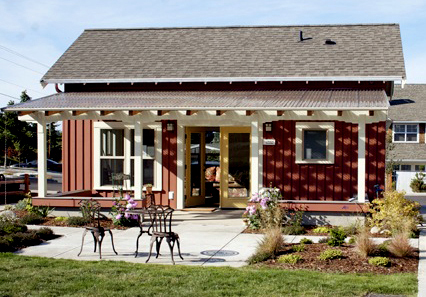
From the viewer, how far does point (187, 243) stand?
12.8m

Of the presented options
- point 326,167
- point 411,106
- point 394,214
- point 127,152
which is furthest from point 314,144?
point 411,106

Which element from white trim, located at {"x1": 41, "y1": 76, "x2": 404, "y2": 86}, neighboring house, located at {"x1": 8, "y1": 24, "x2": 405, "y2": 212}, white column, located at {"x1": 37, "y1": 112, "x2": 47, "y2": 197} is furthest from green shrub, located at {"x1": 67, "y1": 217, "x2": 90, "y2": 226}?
white trim, located at {"x1": 41, "y1": 76, "x2": 404, "y2": 86}

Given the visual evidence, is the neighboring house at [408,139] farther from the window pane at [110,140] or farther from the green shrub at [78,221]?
the green shrub at [78,221]

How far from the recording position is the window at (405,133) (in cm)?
4041

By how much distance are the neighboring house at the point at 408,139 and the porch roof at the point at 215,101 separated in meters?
22.6

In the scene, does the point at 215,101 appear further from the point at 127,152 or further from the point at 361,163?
the point at 361,163

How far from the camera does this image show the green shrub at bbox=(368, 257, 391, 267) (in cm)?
1003

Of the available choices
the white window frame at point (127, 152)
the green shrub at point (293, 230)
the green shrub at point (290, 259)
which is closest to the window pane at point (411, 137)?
the white window frame at point (127, 152)

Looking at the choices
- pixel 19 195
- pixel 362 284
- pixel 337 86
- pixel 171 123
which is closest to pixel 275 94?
pixel 337 86

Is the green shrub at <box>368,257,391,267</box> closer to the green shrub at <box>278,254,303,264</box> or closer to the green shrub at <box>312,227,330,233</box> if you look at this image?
the green shrub at <box>278,254,303,264</box>

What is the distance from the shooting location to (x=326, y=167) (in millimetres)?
17562

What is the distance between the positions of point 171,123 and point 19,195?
9279 mm

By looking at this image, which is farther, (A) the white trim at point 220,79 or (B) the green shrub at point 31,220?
(A) the white trim at point 220,79

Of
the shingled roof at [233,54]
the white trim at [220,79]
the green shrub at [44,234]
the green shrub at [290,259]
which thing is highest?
the shingled roof at [233,54]
